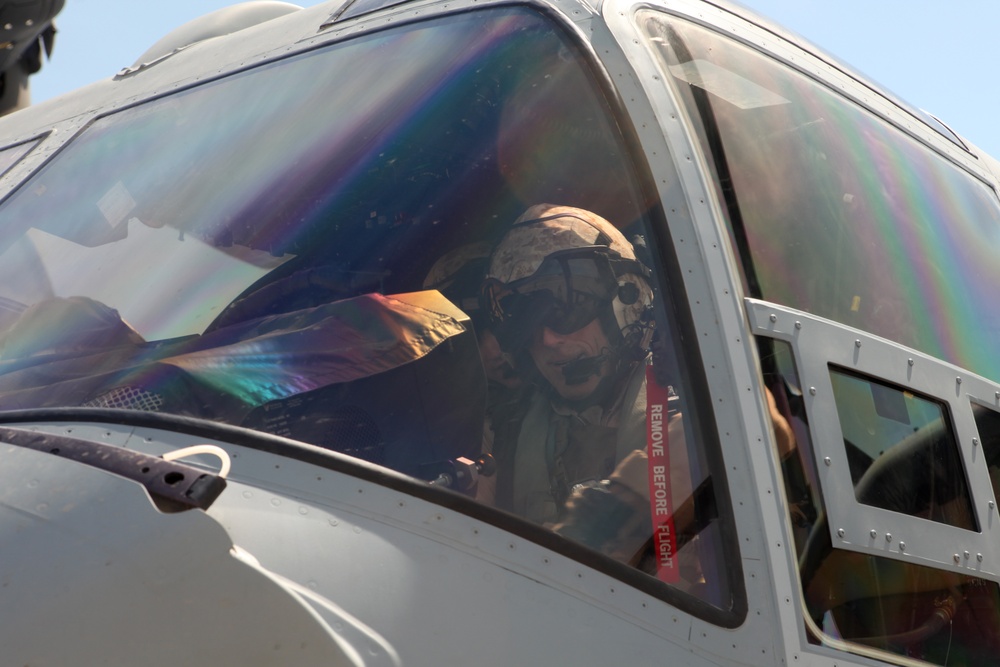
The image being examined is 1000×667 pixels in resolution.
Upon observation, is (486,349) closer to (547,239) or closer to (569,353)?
(569,353)

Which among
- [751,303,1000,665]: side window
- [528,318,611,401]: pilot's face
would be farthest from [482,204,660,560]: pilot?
[751,303,1000,665]: side window

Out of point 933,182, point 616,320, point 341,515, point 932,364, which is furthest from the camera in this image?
point 933,182

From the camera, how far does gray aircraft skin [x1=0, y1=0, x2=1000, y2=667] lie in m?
1.68

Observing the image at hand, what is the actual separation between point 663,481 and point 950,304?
129cm

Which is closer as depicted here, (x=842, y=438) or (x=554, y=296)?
(x=842, y=438)

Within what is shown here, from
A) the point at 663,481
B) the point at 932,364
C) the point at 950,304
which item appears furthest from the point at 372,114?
the point at 950,304

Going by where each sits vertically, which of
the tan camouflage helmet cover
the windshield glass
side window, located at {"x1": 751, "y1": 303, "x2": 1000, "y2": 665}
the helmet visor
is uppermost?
the windshield glass

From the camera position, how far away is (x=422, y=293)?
7.47 feet

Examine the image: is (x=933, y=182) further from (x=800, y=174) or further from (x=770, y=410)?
(x=770, y=410)

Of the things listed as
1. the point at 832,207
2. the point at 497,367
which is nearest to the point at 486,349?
the point at 497,367

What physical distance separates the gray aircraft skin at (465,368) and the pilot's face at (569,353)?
0.19 feet

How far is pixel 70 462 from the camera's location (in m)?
1.74

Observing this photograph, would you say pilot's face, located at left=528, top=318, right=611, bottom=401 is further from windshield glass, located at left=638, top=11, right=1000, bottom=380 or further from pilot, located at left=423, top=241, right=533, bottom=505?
windshield glass, located at left=638, top=11, right=1000, bottom=380

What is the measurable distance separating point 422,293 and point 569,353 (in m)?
0.34
